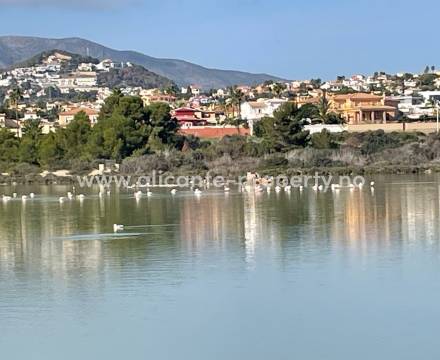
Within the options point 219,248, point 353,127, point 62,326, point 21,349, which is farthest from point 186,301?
point 353,127

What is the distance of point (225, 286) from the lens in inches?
695

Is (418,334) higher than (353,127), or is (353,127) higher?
(353,127)

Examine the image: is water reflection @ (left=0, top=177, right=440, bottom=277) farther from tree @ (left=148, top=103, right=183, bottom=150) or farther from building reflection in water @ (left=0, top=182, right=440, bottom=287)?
tree @ (left=148, top=103, right=183, bottom=150)

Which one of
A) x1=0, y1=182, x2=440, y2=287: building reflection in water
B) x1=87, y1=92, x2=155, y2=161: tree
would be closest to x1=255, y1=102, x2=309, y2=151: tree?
x1=87, y1=92, x2=155, y2=161: tree

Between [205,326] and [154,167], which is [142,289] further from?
[154,167]

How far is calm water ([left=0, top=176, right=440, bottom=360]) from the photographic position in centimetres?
1373

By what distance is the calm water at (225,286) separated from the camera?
13734 mm

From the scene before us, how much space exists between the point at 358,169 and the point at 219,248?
3196cm

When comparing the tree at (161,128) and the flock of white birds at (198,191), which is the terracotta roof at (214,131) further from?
the flock of white birds at (198,191)

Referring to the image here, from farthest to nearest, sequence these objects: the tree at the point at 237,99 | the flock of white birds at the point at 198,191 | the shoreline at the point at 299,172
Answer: the tree at the point at 237,99
the shoreline at the point at 299,172
the flock of white birds at the point at 198,191

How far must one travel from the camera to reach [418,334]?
13.8 metres

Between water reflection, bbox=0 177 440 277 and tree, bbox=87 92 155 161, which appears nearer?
water reflection, bbox=0 177 440 277

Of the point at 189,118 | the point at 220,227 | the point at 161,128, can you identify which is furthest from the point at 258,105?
the point at 220,227

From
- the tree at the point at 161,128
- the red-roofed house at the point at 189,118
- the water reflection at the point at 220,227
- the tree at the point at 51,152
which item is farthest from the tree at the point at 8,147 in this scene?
the water reflection at the point at 220,227
